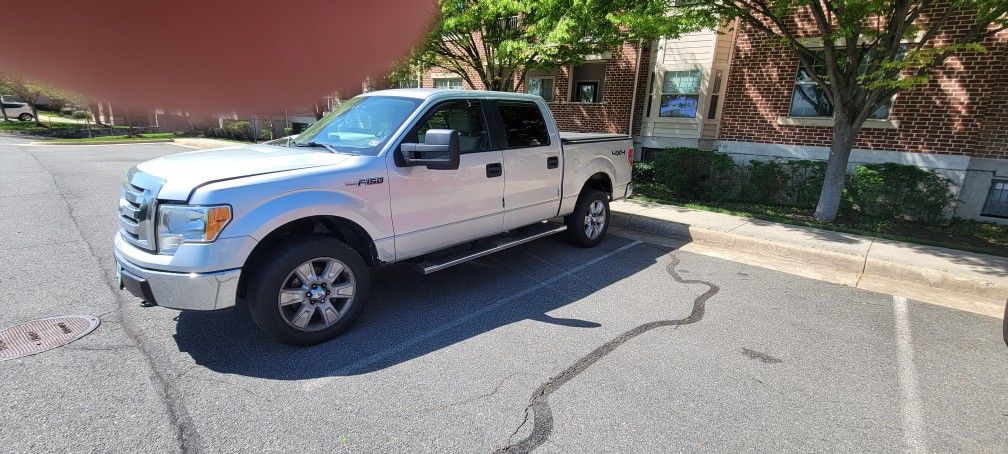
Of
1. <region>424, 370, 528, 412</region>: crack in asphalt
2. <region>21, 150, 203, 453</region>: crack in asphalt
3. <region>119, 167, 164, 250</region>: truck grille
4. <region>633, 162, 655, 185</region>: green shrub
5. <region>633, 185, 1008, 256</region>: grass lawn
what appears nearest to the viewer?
<region>21, 150, 203, 453</region>: crack in asphalt

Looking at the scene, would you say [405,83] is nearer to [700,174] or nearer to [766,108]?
[700,174]

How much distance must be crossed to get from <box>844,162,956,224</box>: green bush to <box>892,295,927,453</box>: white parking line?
14.7 ft

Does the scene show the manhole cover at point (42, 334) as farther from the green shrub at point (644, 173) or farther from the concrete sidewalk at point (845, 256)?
the green shrub at point (644, 173)

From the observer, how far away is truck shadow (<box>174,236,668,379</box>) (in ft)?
11.7

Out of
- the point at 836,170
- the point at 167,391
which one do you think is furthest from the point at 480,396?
the point at 836,170

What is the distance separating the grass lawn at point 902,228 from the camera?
699 cm

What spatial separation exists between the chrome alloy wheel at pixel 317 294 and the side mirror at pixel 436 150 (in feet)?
3.25

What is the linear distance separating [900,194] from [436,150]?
8207 millimetres

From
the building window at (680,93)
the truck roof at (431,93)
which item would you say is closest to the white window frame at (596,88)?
the building window at (680,93)

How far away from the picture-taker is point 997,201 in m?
8.66

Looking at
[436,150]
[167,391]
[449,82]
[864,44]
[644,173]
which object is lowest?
[167,391]

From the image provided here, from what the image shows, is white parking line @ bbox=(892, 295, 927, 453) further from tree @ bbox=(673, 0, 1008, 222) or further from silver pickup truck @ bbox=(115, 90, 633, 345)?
tree @ bbox=(673, 0, 1008, 222)

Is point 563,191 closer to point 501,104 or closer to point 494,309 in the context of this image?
point 501,104

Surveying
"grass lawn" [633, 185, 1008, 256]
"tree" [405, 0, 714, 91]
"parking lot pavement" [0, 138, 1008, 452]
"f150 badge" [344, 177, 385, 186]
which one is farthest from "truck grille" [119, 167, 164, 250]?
"grass lawn" [633, 185, 1008, 256]
